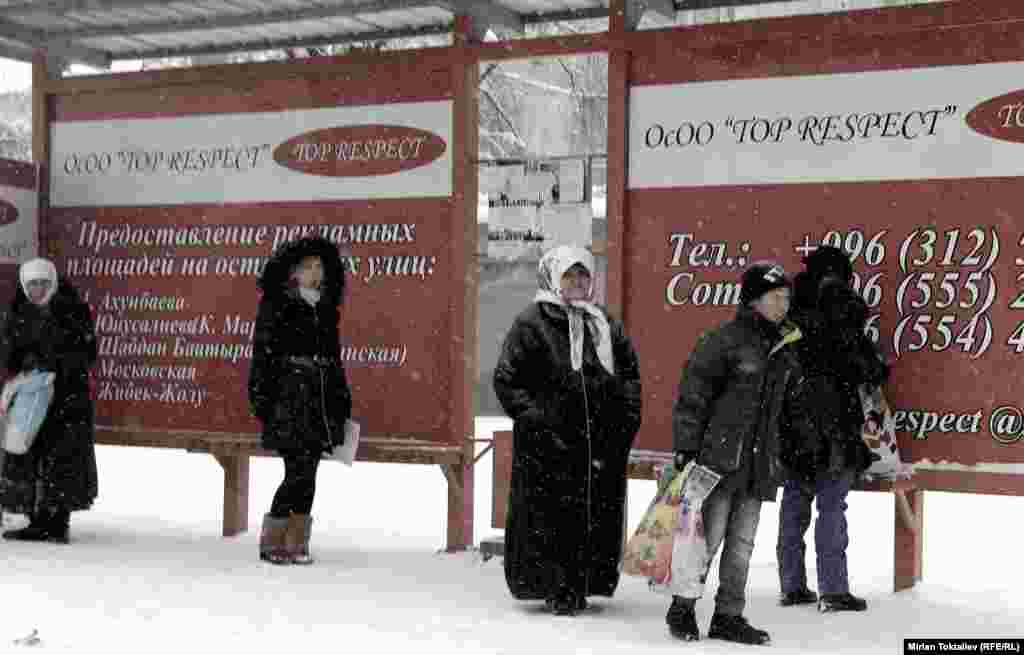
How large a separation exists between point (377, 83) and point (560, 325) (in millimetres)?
2748

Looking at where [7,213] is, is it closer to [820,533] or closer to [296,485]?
[296,485]

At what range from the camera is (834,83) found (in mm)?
7984

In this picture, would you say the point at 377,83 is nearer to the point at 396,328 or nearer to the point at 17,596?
the point at 396,328

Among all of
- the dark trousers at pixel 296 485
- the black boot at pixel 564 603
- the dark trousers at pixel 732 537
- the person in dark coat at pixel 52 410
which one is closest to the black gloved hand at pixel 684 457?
the dark trousers at pixel 732 537

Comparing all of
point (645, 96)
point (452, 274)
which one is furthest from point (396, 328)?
point (645, 96)

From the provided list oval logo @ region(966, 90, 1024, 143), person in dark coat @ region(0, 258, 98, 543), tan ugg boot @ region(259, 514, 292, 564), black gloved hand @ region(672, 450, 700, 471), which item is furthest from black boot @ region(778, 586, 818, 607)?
person in dark coat @ region(0, 258, 98, 543)

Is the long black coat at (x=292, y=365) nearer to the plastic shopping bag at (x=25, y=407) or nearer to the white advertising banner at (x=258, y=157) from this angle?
the white advertising banner at (x=258, y=157)

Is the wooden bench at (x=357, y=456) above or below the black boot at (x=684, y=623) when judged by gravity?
above

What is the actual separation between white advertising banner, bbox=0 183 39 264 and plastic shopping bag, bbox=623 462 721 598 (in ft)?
17.1

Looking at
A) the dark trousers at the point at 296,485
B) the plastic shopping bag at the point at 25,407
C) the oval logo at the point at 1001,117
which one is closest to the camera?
the oval logo at the point at 1001,117

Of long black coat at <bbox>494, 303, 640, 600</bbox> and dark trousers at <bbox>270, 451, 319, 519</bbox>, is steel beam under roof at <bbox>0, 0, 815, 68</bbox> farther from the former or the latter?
dark trousers at <bbox>270, 451, 319, 519</bbox>

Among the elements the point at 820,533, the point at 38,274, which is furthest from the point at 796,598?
the point at 38,274

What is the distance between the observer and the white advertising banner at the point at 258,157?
9188 millimetres

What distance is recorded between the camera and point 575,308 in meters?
7.19
